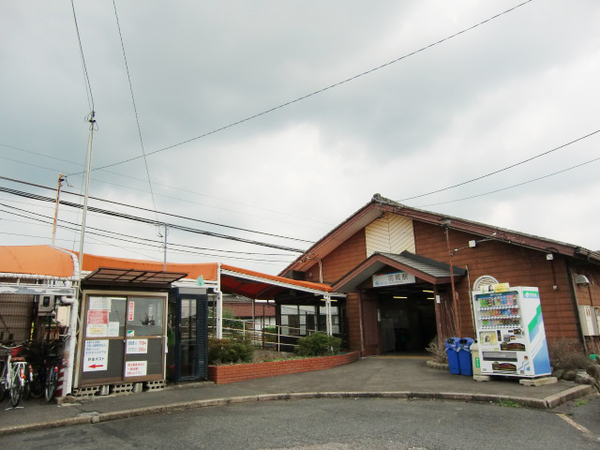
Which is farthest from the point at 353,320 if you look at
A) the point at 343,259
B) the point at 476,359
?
the point at 476,359

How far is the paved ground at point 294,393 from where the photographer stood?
8.17 m

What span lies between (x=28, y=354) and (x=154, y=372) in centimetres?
308

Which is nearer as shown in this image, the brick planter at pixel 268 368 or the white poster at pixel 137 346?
the white poster at pixel 137 346

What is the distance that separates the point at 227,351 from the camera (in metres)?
12.9

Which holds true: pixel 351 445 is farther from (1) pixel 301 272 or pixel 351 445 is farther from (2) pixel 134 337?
(1) pixel 301 272

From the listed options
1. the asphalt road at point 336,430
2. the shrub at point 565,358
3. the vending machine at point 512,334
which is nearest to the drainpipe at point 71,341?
the asphalt road at point 336,430

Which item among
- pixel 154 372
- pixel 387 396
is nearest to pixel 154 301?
pixel 154 372

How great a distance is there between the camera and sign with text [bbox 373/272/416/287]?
16.4 metres

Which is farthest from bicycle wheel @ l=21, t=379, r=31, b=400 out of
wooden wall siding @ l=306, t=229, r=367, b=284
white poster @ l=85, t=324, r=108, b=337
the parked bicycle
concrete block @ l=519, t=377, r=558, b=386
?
wooden wall siding @ l=306, t=229, r=367, b=284

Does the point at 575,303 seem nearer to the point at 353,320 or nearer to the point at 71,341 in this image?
the point at 353,320

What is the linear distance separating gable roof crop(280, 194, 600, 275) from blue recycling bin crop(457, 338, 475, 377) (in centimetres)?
440

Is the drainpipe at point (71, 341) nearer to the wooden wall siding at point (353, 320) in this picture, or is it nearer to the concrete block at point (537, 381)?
the concrete block at point (537, 381)

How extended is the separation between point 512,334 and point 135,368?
9488 mm

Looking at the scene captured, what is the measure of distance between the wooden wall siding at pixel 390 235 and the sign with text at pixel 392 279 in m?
1.85
